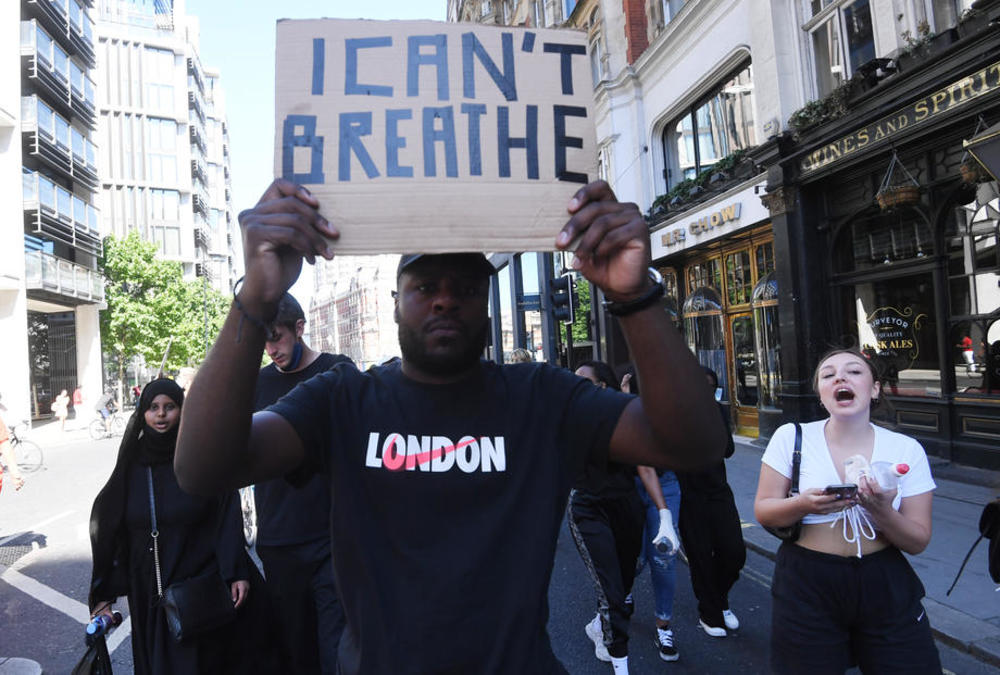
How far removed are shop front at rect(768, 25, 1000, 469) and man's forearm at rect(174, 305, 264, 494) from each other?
7476 mm

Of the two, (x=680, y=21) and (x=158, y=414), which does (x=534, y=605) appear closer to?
(x=158, y=414)

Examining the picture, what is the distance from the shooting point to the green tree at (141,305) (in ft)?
119

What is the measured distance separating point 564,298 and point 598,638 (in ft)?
27.1

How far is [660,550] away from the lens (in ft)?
14.9

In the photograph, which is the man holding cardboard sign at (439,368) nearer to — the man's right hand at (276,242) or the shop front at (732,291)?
the man's right hand at (276,242)

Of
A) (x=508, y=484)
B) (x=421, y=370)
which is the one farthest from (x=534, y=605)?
(x=421, y=370)

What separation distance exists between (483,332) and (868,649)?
2104mm

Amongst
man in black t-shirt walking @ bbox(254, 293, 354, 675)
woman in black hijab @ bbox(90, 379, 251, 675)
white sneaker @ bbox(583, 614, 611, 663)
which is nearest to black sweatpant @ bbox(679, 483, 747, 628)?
white sneaker @ bbox(583, 614, 611, 663)

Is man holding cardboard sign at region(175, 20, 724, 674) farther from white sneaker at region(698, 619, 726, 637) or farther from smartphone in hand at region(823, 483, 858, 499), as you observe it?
white sneaker at region(698, 619, 726, 637)

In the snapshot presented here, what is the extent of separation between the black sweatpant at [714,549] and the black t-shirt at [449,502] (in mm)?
3374

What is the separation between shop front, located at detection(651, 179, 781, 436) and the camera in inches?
508

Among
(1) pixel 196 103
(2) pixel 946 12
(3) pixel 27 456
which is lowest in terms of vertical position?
(3) pixel 27 456

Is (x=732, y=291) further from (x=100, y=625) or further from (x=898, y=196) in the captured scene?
(x=100, y=625)

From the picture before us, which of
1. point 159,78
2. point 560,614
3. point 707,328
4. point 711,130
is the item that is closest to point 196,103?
point 159,78
